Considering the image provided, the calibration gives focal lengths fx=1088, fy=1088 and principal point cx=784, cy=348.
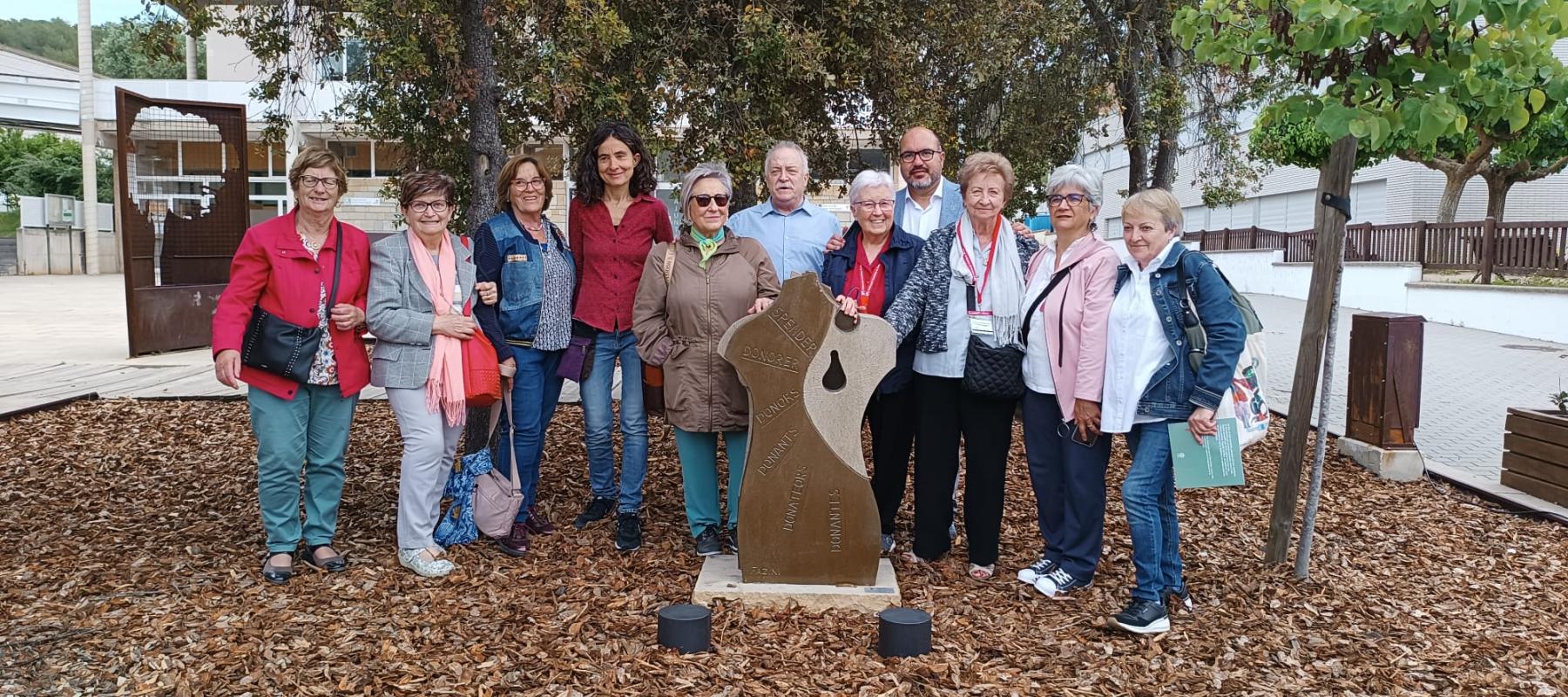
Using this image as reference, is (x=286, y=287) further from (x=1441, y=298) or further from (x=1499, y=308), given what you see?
(x=1441, y=298)

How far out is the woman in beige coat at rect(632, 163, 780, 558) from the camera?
173 inches

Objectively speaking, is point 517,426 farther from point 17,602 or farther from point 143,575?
point 17,602

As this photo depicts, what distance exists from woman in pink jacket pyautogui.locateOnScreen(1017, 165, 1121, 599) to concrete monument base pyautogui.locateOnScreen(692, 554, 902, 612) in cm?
68

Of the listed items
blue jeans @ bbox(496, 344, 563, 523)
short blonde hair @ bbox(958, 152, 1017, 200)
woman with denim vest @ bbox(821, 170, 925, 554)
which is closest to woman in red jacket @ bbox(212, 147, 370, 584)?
blue jeans @ bbox(496, 344, 563, 523)

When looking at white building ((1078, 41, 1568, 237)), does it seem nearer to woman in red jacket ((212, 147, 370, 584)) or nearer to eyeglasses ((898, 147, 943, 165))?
eyeglasses ((898, 147, 943, 165))

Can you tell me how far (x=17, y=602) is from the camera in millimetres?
4141

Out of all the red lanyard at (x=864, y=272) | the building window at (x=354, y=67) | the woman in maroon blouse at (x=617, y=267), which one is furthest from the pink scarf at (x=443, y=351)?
the building window at (x=354, y=67)

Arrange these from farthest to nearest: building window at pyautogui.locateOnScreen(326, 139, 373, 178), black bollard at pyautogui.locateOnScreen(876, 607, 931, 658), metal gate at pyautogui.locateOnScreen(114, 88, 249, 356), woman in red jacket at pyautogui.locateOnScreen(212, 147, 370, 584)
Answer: building window at pyautogui.locateOnScreen(326, 139, 373, 178) → metal gate at pyautogui.locateOnScreen(114, 88, 249, 356) → woman in red jacket at pyautogui.locateOnScreen(212, 147, 370, 584) → black bollard at pyautogui.locateOnScreen(876, 607, 931, 658)

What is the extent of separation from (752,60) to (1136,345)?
3.47 meters

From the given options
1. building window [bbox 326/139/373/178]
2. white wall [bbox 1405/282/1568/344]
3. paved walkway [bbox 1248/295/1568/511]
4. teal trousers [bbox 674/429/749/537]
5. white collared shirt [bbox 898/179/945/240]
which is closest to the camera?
teal trousers [bbox 674/429/749/537]

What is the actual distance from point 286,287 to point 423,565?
1.23 m

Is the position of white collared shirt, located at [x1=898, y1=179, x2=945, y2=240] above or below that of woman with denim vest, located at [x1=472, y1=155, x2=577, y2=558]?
above

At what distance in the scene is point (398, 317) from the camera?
4301 mm

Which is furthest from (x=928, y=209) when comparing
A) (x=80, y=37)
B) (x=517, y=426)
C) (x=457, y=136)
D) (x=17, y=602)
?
(x=80, y=37)
